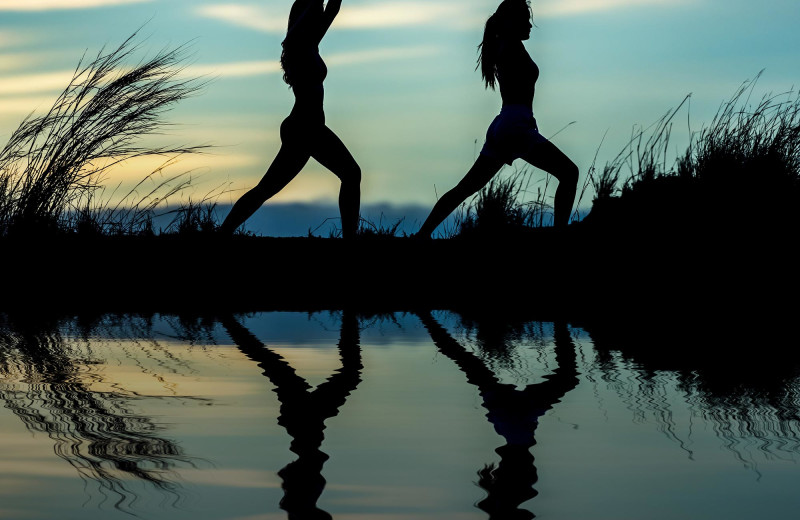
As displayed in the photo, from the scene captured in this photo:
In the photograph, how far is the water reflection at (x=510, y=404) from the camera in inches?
78.5

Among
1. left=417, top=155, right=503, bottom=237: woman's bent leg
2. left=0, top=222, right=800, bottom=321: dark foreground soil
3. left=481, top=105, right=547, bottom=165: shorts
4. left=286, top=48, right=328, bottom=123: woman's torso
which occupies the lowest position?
left=0, top=222, right=800, bottom=321: dark foreground soil

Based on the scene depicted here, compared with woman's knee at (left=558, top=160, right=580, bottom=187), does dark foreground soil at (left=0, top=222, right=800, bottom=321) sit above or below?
below

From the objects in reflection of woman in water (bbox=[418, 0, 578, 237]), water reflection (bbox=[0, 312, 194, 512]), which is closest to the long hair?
reflection of woman in water (bbox=[418, 0, 578, 237])

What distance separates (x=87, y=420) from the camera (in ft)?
8.91

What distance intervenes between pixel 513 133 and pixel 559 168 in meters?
0.37

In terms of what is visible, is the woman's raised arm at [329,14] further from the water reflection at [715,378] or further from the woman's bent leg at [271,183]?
the water reflection at [715,378]

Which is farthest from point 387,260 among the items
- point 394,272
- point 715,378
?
point 715,378

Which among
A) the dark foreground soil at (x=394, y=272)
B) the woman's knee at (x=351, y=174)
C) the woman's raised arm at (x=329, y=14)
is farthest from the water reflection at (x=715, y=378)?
the woman's raised arm at (x=329, y=14)

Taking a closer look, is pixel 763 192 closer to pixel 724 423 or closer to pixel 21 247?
pixel 21 247

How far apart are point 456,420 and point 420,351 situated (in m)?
1.36

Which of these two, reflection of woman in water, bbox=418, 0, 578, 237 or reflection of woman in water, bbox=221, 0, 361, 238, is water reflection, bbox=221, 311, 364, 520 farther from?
reflection of woman in water, bbox=418, 0, 578, 237

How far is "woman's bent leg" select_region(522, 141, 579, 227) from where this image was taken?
6992mm

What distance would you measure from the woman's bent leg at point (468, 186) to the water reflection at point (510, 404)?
213cm

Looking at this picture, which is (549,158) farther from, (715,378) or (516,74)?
(715,378)
